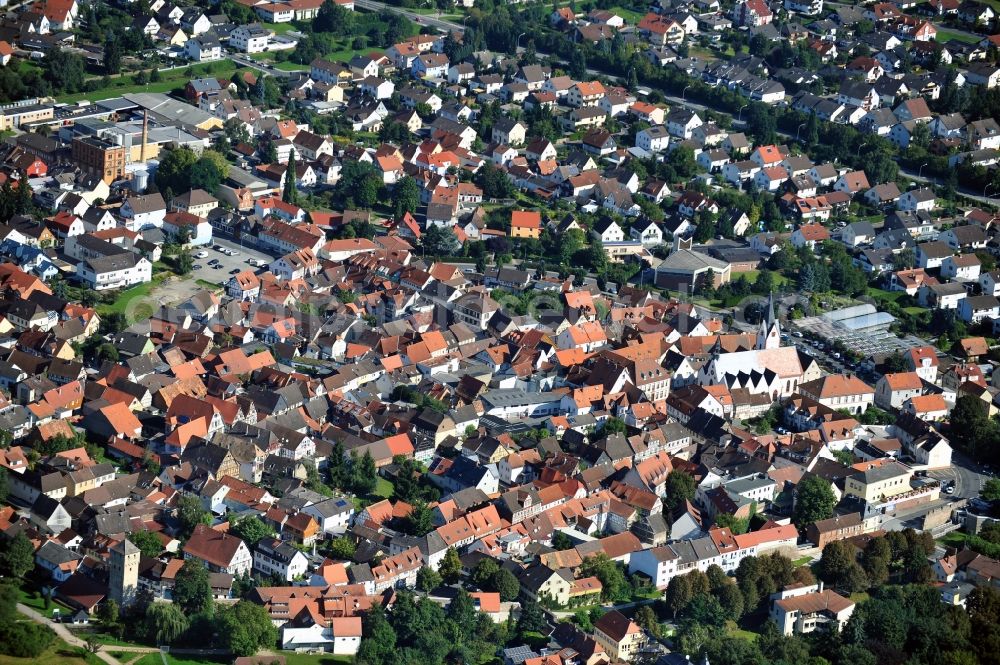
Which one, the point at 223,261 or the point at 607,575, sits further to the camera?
the point at 223,261

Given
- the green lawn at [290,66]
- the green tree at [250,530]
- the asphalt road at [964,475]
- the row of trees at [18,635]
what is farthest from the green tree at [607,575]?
the green lawn at [290,66]

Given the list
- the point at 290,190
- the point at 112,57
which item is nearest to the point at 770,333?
the point at 290,190

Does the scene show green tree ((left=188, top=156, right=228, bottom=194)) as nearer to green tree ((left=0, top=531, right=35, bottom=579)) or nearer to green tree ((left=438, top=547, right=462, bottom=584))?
green tree ((left=0, top=531, right=35, bottom=579))

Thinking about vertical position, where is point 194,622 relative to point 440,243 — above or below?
below

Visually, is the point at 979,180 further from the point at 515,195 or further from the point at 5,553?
the point at 5,553

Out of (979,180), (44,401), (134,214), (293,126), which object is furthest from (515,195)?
(44,401)

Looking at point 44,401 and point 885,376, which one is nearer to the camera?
point 44,401

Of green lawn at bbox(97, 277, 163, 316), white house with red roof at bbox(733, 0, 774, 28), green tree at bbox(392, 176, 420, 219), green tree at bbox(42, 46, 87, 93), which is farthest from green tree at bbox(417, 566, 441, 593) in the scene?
white house with red roof at bbox(733, 0, 774, 28)

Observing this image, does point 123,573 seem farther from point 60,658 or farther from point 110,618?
point 60,658
